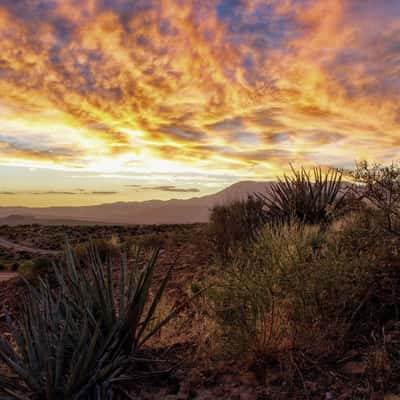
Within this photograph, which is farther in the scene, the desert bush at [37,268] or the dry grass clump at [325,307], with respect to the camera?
the desert bush at [37,268]

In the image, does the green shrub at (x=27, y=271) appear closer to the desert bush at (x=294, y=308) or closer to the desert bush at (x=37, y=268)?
the desert bush at (x=37, y=268)

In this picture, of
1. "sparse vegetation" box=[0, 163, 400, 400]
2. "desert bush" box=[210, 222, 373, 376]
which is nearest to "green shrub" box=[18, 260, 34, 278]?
"sparse vegetation" box=[0, 163, 400, 400]

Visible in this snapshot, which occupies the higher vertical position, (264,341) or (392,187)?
(392,187)


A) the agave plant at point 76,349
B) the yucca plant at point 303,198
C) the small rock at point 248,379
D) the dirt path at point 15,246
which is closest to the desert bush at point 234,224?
the yucca plant at point 303,198

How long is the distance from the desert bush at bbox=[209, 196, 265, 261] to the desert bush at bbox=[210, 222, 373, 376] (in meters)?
4.78

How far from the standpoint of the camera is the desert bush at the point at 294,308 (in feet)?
12.8

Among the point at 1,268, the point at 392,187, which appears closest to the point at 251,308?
the point at 392,187

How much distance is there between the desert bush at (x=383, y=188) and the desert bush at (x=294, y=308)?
70cm

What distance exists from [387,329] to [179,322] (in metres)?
2.90

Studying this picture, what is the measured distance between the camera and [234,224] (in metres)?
10.8

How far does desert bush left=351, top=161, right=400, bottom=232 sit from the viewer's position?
15.8 feet

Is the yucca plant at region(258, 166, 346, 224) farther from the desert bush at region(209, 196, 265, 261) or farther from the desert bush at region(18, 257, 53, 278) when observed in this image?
the desert bush at region(18, 257, 53, 278)

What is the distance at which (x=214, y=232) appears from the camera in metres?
11.3

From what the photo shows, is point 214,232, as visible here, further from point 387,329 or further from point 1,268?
point 1,268
